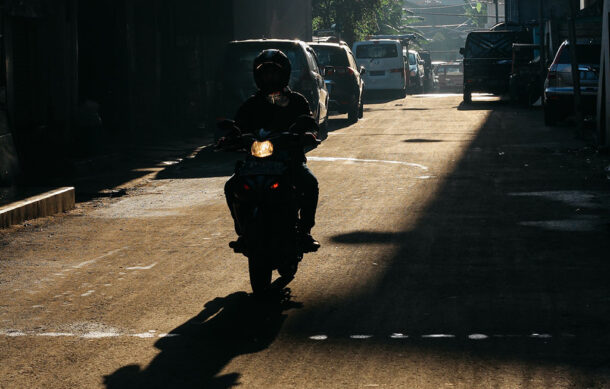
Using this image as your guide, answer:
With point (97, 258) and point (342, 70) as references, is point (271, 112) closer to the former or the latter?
point (97, 258)

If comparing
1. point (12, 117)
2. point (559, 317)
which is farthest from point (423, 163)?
point (559, 317)

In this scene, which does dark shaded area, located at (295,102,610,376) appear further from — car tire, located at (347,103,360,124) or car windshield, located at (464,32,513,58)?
car windshield, located at (464,32,513,58)

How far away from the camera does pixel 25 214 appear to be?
36.4 ft

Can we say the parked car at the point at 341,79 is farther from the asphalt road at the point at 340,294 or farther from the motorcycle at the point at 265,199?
the motorcycle at the point at 265,199

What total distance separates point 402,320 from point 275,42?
44.8 ft

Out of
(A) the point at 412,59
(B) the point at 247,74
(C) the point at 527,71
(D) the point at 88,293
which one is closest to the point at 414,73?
(A) the point at 412,59

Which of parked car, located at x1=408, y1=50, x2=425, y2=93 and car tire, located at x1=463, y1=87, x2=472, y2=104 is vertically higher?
parked car, located at x1=408, y1=50, x2=425, y2=93

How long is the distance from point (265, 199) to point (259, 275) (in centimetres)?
51

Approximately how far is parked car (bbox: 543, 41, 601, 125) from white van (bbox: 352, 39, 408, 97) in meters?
17.9

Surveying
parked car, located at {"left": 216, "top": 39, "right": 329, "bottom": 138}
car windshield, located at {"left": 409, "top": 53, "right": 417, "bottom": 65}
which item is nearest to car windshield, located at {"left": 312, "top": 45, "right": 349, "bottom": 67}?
parked car, located at {"left": 216, "top": 39, "right": 329, "bottom": 138}

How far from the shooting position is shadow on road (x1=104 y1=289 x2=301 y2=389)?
5215mm

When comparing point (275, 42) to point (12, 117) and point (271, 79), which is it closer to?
point (12, 117)

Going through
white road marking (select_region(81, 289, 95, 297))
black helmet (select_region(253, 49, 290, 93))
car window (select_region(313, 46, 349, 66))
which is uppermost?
car window (select_region(313, 46, 349, 66))

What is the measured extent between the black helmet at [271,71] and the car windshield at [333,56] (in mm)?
18896
